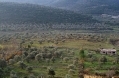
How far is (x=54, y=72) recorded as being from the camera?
46.4 metres

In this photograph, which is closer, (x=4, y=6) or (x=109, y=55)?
(x=109, y=55)

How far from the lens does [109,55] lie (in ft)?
212

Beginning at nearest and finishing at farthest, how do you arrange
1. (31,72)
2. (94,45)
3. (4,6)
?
(31,72), (94,45), (4,6)

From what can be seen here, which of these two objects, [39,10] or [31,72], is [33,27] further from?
[31,72]

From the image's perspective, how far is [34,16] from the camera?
148625 millimetres

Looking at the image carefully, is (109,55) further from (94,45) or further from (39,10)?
(39,10)

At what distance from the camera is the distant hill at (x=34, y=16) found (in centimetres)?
14140

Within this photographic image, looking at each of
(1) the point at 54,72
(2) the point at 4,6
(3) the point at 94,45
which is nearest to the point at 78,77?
(1) the point at 54,72

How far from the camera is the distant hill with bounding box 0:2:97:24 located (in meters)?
141

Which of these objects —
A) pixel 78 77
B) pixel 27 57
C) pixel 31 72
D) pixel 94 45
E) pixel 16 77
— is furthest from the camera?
pixel 94 45

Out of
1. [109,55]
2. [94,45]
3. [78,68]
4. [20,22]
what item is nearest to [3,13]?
[20,22]

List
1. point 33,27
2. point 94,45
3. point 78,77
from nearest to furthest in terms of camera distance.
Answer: point 78,77 < point 94,45 < point 33,27

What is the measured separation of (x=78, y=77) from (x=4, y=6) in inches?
4605

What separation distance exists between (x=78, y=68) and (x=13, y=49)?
1988 centimetres
